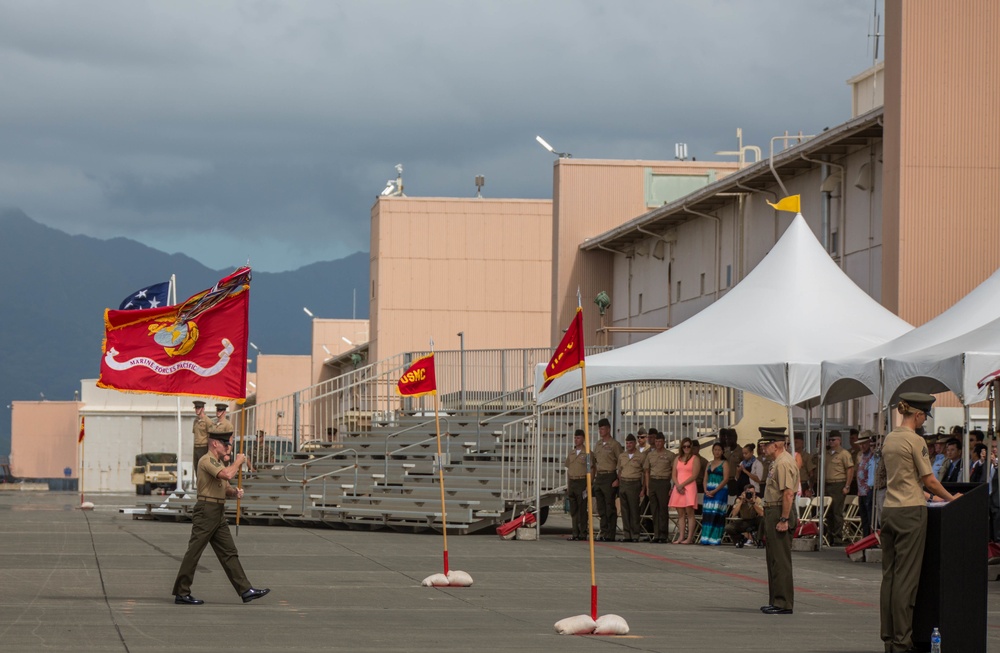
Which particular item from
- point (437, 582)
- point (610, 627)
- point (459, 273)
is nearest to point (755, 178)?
point (437, 582)

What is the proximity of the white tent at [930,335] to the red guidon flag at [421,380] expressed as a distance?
605cm

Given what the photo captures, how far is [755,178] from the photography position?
38656 mm

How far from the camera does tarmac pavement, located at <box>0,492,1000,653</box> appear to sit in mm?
12883

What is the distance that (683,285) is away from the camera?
46.3 metres

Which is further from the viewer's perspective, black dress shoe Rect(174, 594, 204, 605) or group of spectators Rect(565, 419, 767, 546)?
group of spectators Rect(565, 419, 767, 546)

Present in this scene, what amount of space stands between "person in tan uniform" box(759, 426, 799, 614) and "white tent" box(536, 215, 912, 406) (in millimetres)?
7649

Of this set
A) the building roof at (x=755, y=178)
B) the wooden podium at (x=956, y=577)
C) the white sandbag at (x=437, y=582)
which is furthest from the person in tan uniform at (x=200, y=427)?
the wooden podium at (x=956, y=577)

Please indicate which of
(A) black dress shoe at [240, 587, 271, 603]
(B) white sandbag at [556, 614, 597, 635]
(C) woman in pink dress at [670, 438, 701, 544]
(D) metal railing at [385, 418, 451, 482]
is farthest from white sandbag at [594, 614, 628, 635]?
(D) metal railing at [385, 418, 451, 482]

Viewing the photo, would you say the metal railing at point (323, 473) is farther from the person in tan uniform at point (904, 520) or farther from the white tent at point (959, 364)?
the person in tan uniform at point (904, 520)

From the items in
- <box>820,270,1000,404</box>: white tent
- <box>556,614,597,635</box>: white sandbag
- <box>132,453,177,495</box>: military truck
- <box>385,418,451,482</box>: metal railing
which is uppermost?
<box>820,270,1000,404</box>: white tent

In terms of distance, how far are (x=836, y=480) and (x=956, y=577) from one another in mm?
13370

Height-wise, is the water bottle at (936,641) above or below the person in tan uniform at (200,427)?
below

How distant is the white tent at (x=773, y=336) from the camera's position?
77.8ft

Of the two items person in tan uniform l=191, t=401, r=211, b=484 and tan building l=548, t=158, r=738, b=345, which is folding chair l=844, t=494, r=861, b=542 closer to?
person in tan uniform l=191, t=401, r=211, b=484
